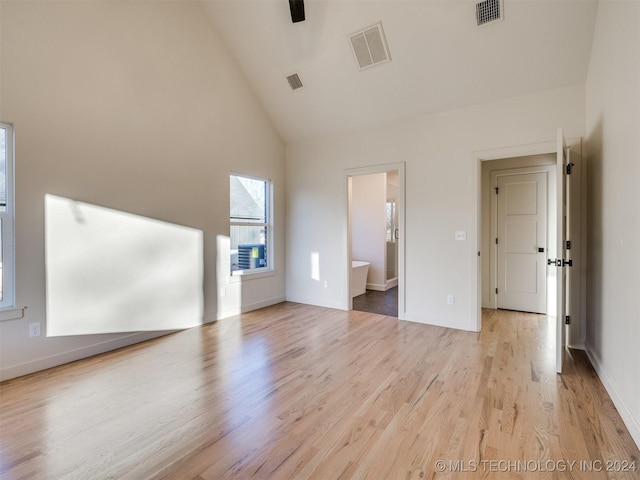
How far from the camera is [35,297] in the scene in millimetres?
2664

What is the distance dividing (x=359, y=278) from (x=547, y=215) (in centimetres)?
317

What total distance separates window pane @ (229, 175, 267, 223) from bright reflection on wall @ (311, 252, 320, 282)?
3.33 feet

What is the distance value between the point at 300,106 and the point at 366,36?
145 centimetres

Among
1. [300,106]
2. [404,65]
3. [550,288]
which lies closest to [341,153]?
[300,106]

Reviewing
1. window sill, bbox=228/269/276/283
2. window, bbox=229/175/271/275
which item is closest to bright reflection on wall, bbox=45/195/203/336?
window sill, bbox=228/269/276/283

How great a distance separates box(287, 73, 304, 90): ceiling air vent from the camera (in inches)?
168

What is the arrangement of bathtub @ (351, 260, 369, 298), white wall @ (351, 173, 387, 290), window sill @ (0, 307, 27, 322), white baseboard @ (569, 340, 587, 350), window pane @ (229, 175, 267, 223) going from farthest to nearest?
1. white wall @ (351, 173, 387, 290)
2. bathtub @ (351, 260, 369, 298)
3. window pane @ (229, 175, 267, 223)
4. white baseboard @ (569, 340, 587, 350)
5. window sill @ (0, 307, 27, 322)

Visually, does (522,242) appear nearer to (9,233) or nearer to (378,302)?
(378,302)

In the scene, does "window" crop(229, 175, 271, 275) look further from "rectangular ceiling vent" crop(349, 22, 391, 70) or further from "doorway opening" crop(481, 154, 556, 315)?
"doorway opening" crop(481, 154, 556, 315)

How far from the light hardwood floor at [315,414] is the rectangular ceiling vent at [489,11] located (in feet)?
10.6

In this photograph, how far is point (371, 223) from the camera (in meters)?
6.69

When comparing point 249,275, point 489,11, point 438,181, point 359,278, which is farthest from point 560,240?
point 249,275

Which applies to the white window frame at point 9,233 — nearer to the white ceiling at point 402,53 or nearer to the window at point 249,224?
the window at point 249,224

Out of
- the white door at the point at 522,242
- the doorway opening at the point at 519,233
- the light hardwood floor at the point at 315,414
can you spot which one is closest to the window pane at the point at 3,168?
the light hardwood floor at the point at 315,414
